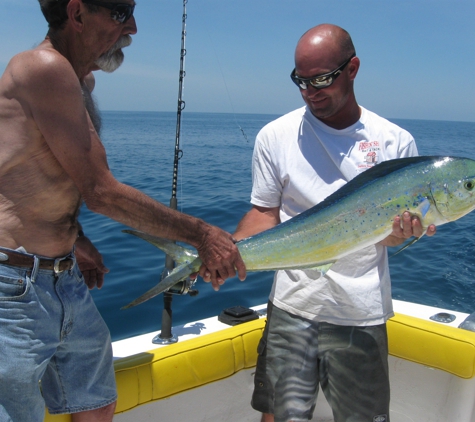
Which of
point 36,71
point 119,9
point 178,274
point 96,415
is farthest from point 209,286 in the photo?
point 36,71

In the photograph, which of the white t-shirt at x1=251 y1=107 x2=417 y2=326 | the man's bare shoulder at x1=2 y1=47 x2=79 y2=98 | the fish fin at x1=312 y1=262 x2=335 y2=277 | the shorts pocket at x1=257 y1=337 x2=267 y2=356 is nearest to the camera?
the man's bare shoulder at x1=2 y1=47 x2=79 y2=98

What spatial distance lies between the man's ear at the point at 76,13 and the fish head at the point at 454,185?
5.12 ft

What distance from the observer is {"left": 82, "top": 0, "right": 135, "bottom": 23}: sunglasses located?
6.35ft

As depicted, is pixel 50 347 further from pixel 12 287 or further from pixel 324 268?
pixel 324 268

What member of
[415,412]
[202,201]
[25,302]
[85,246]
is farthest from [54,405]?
[202,201]

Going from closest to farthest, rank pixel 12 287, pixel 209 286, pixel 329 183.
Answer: pixel 12 287
pixel 329 183
pixel 209 286

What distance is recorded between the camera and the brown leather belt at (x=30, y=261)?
6.27 feet

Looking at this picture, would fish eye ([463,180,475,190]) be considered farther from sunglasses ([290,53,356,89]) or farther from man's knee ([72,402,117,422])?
man's knee ([72,402,117,422])

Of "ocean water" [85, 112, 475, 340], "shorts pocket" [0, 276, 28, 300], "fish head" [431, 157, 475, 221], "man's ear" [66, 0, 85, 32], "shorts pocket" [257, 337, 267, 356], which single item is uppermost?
"man's ear" [66, 0, 85, 32]

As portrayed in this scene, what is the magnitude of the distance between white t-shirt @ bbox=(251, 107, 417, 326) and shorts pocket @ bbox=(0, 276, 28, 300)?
119 centimetres

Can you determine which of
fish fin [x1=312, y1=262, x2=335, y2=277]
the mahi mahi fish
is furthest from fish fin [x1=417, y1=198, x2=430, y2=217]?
fish fin [x1=312, y1=262, x2=335, y2=277]

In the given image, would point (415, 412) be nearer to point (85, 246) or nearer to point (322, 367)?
point (322, 367)

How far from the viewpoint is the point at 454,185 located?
217cm

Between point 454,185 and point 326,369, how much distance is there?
1.10 metres
